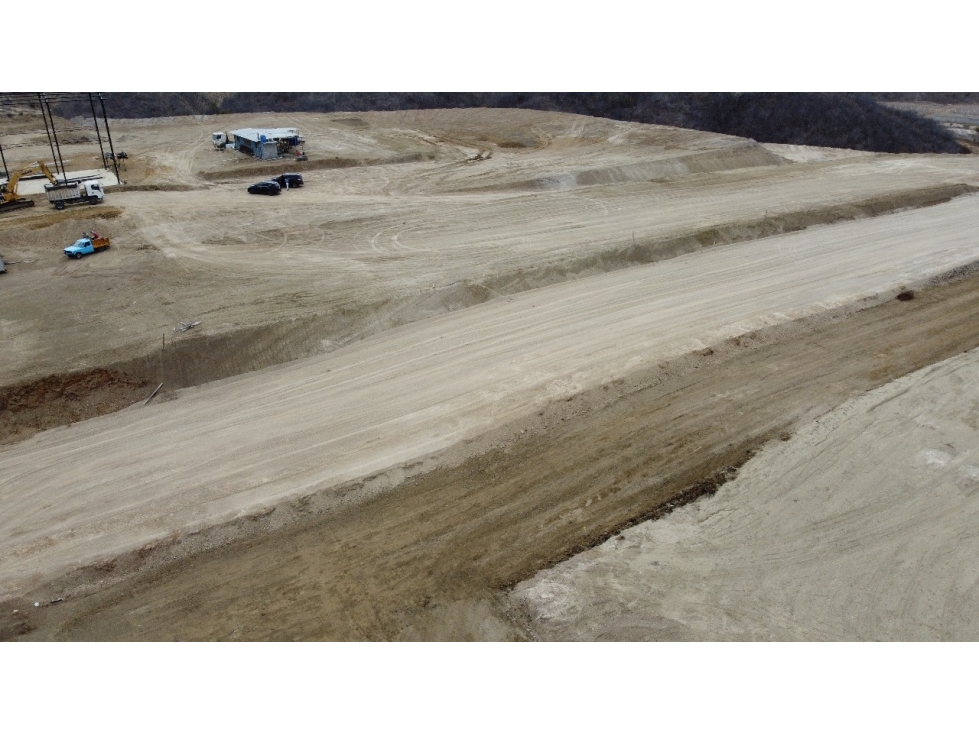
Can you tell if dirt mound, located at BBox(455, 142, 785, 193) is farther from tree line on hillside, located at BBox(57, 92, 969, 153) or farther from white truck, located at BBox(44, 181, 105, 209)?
white truck, located at BBox(44, 181, 105, 209)

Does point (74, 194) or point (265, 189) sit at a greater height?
point (265, 189)

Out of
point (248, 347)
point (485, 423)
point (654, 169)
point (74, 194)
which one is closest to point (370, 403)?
point (485, 423)

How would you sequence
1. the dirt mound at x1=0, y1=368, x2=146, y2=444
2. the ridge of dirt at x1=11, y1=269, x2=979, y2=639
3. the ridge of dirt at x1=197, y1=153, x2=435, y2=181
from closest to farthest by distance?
the ridge of dirt at x1=11, y1=269, x2=979, y2=639, the dirt mound at x1=0, y1=368, x2=146, y2=444, the ridge of dirt at x1=197, y1=153, x2=435, y2=181

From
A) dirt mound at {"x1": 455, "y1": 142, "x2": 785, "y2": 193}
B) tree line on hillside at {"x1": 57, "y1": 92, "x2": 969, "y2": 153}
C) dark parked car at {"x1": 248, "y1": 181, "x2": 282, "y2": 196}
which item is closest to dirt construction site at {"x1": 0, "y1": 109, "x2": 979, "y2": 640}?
dark parked car at {"x1": 248, "y1": 181, "x2": 282, "y2": 196}

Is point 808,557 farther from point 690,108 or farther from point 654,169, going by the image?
point 690,108

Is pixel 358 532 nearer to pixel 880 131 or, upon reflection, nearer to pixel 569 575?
pixel 569 575

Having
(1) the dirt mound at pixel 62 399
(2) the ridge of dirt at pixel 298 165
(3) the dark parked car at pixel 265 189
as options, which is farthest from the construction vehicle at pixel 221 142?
(1) the dirt mound at pixel 62 399
